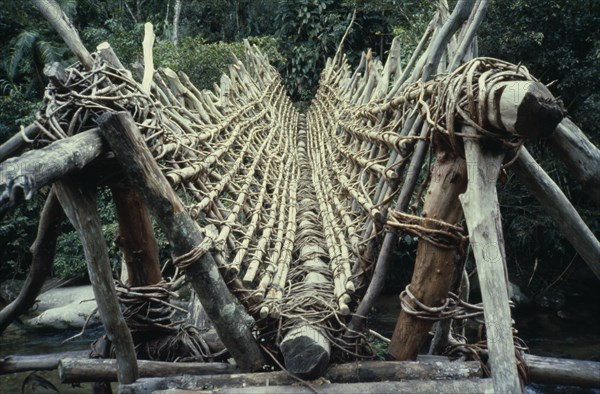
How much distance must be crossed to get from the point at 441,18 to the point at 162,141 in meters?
1.23

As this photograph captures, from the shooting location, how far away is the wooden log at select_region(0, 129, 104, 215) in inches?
36.2

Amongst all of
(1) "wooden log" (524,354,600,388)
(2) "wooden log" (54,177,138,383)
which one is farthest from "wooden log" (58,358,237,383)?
(1) "wooden log" (524,354,600,388)

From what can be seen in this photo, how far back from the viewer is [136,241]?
6.37ft

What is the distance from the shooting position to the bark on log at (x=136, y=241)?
1862 millimetres

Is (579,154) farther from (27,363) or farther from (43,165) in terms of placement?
(27,363)

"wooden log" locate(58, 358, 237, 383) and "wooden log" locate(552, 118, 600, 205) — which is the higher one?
"wooden log" locate(552, 118, 600, 205)

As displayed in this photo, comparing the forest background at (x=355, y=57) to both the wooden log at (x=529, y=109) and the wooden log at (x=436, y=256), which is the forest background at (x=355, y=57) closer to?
the wooden log at (x=436, y=256)

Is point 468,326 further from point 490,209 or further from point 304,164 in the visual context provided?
point 490,209

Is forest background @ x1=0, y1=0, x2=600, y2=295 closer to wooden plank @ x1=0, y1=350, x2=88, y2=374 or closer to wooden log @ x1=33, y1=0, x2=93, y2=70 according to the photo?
wooden log @ x1=33, y1=0, x2=93, y2=70

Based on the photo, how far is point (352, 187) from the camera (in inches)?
97.7

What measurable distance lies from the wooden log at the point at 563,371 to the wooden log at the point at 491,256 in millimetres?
584

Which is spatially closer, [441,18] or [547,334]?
[441,18]

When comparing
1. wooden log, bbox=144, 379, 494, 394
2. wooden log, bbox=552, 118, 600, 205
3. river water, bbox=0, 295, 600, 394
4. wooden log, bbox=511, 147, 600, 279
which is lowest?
river water, bbox=0, 295, 600, 394

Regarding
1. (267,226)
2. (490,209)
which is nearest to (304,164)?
(267,226)
